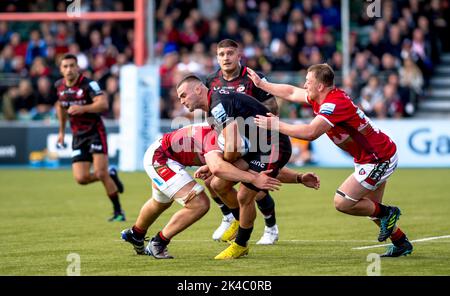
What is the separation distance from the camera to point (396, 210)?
10.1 metres

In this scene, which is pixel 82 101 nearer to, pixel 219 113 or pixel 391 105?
pixel 219 113

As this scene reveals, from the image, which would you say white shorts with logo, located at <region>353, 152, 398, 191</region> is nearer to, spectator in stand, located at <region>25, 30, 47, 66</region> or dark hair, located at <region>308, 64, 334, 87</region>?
dark hair, located at <region>308, 64, 334, 87</region>

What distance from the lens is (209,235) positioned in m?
12.2

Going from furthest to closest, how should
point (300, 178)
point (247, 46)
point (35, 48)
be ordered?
1. point (35, 48)
2. point (247, 46)
3. point (300, 178)

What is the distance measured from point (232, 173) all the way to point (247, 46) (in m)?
18.0

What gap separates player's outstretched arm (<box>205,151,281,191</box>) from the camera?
30.0ft

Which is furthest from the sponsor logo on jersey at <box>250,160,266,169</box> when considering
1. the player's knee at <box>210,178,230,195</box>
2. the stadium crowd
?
the stadium crowd

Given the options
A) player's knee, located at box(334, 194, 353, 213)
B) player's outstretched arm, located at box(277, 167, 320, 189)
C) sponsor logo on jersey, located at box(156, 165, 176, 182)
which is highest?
sponsor logo on jersey, located at box(156, 165, 176, 182)

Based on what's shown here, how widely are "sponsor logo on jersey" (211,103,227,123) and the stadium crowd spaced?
15.6m

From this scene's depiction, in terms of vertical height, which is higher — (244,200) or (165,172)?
(165,172)

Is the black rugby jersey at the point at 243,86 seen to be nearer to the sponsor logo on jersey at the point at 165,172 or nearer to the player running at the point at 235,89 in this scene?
the player running at the point at 235,89

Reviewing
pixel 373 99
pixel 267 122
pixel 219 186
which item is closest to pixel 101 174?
pixel 219 186

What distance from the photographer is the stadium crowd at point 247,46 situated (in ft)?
85.5
